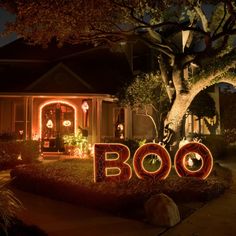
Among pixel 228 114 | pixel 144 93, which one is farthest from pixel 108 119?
pixel 228 114

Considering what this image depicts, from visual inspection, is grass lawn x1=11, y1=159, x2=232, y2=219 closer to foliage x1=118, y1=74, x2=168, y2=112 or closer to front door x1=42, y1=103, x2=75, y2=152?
foliage x1=118, y1=74, x2=168, y2=112

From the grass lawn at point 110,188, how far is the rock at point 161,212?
2.21ft

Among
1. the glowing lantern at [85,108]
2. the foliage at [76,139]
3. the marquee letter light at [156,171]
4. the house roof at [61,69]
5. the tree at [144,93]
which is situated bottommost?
the marquee letter light at [156,171]

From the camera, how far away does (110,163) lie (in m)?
9.84

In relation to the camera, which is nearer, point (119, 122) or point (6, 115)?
point (6, 115)

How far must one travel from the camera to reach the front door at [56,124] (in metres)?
19.4

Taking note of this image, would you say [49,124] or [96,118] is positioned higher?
[96,118]

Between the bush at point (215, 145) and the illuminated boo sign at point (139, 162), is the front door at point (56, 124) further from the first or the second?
the illuminated boo sign at point (139, 162)

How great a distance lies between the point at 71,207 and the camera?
880cm

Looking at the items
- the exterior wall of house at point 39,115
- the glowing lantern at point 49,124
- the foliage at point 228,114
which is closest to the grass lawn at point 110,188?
the exterior wall of house at point 39,115

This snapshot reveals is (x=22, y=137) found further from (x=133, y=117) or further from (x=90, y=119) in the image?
(x=133, y=117)

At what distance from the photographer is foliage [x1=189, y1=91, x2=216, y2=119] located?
20828 millimetres

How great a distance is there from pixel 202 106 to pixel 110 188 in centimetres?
1376

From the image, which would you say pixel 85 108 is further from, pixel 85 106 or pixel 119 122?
pixel 119 122
